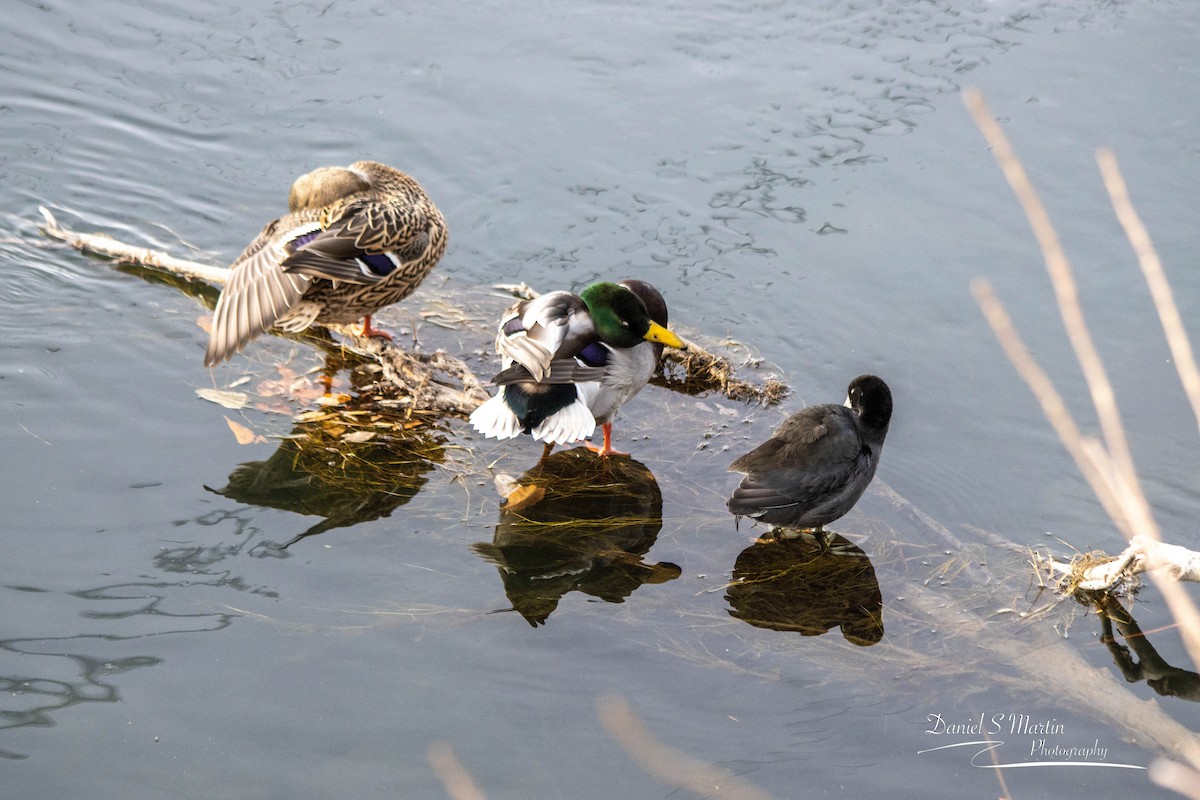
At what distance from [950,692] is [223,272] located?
4.03m

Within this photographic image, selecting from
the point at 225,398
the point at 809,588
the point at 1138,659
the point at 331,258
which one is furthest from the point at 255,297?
the point at 1138,659

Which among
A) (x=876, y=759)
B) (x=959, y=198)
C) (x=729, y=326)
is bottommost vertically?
(x=876, y=759)

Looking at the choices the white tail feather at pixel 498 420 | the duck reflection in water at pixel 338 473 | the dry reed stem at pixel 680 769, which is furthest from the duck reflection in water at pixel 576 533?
the dry reed stem at pixel 680 769

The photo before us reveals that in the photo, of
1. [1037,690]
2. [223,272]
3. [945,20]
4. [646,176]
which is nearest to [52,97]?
[223,272]

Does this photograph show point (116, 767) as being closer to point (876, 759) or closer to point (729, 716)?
point (729, 716)

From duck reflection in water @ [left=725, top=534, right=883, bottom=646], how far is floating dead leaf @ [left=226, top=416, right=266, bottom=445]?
2159mm

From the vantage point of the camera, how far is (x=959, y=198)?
6.59 meters

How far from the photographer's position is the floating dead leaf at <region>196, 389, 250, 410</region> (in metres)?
5.07

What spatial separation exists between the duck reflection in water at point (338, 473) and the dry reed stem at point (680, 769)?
5.13ft

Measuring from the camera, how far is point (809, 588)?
4297mm

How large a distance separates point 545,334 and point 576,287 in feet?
4.68

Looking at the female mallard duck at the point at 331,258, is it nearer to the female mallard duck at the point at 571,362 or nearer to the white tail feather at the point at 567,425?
the female mallard duck at the point at 571,362

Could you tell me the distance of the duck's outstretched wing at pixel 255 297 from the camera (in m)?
4.89

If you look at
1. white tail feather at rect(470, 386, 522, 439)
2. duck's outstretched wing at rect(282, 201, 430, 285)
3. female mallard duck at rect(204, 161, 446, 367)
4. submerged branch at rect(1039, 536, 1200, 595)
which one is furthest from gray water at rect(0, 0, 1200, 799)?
duck's outstretched wing at rect(282, 201, 430, 285)
